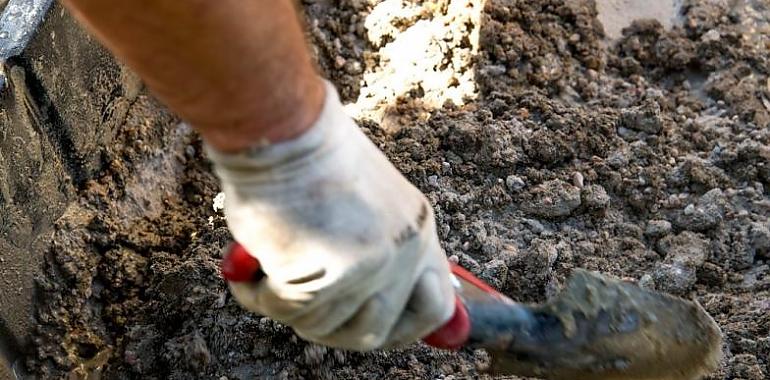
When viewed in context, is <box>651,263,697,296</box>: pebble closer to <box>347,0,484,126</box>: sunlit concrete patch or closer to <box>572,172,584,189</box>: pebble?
<box>572,172,584,189</box>: pebble

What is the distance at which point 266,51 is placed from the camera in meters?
0.99

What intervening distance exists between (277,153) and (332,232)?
0.13 m

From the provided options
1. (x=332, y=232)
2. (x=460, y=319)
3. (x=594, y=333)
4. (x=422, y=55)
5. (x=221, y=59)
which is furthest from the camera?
(x=422, y=55)

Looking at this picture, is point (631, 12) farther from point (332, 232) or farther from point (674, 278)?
point (332, 232)

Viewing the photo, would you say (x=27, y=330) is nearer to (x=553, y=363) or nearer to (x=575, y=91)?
(x=553, y=363)

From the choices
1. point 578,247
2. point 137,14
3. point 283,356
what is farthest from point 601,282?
point 137,14

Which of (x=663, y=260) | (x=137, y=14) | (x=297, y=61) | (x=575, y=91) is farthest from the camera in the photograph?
(x=575, y=91)

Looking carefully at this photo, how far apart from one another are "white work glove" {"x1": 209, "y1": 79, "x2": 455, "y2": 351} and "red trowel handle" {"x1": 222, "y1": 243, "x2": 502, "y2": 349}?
0.02 m

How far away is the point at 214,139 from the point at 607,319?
78 cm

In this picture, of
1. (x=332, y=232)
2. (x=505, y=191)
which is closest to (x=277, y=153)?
(x=332, y=232)

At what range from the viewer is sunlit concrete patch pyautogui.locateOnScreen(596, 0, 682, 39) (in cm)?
256

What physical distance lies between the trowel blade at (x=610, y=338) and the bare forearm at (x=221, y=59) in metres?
0.59

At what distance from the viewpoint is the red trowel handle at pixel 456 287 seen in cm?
123

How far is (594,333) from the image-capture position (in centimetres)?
147
